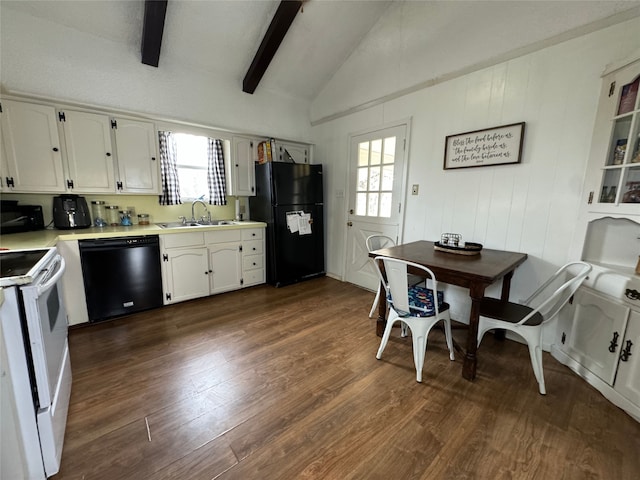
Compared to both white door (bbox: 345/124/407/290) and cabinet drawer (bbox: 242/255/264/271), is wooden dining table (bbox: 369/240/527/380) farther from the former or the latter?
cabinet drawer (bbox: 242/255/264/271)

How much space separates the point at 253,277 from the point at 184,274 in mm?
861

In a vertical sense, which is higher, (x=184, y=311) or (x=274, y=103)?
(x=274, y=103)

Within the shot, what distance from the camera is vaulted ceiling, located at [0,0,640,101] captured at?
2031 millimetres

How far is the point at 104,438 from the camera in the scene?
4.40ft

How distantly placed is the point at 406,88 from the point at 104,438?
364 centimetres

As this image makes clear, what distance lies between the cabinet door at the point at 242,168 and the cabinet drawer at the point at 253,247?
698 millimetres

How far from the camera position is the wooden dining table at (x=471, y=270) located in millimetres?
1662

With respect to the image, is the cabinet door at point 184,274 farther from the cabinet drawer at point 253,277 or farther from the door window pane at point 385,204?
the door window pane at point 385,204

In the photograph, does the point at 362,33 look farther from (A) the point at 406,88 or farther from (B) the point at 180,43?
(B) the point at 180,43

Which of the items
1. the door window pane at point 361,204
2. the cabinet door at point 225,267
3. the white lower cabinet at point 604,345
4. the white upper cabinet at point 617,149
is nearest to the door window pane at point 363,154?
the door window pane at point 361,204

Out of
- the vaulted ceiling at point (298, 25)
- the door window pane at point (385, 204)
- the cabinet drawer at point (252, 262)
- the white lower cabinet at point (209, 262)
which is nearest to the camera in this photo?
the vaulted ceiling at point (298, 25)

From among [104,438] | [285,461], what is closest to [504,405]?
[285,461]

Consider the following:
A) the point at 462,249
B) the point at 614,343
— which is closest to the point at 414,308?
the point at 462,249

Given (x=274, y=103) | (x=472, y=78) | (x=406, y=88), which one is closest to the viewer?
(x=472, y=78)
